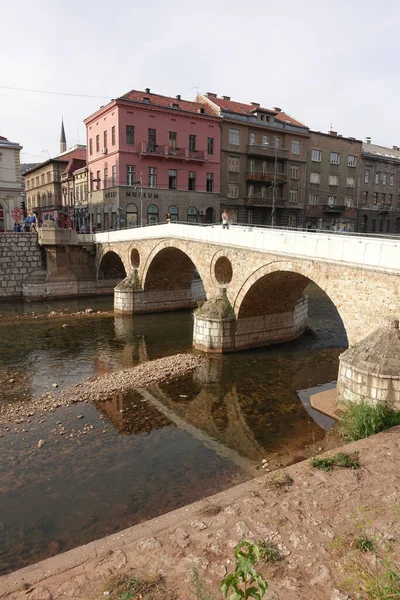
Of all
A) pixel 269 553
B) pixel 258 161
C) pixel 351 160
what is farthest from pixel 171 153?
pixel 269 553

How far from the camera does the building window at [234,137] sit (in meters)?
40.2

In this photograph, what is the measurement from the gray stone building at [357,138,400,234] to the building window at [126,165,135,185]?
27916 millimetres

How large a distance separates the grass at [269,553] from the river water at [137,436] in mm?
3082

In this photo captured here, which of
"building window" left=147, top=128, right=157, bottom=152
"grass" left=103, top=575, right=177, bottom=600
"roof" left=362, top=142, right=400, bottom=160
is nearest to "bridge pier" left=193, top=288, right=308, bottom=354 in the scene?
"grass" left=103, top=575, right=177, bottom=600

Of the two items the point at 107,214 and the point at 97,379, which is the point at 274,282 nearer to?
the point at 97,379

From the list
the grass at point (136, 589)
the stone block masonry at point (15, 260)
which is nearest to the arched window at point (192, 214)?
the stone block masonry at point (15, 260)

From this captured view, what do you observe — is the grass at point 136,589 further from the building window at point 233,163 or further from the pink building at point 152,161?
the building window at point 233,163

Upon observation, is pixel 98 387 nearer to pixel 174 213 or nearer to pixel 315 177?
pixel 174 213

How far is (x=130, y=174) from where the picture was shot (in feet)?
118

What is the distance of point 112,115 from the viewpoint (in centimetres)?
3566

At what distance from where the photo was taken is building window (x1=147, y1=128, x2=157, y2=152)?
3634cm

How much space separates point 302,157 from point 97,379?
3732 cm

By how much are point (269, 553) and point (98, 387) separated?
388 inches

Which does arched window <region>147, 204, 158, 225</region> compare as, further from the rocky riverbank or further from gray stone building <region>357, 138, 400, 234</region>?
Result: gray stone building <region>357, 138, 400, 234</region>
